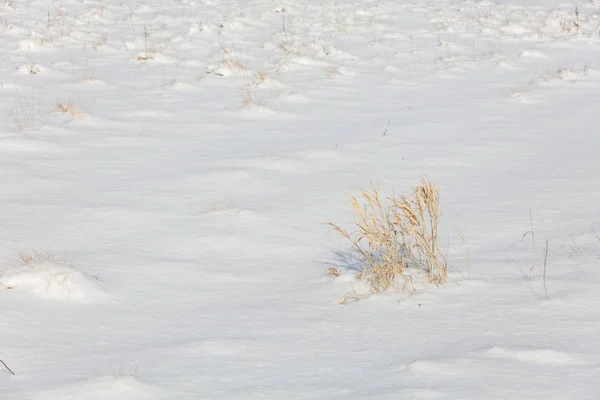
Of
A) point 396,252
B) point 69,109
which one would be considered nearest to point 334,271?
point 396,252

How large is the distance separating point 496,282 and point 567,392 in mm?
1126

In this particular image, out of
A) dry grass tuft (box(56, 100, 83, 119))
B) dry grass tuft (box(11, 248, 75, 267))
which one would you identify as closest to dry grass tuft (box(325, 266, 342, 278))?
dry grass tuft (box(11, 248, 75, 267))

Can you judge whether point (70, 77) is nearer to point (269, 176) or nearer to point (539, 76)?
point (269, 176)

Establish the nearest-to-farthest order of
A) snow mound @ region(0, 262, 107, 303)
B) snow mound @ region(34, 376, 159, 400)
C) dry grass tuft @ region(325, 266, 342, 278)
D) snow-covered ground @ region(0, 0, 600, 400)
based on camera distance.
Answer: snow mound @ region(34, 376, 159, 400) < snow-covered ground @ region(0, 0, 600, 400) < snow mound @ region(0, 262, 107, 303) < dry grass tuft @ region(325, 266, 342, 278)

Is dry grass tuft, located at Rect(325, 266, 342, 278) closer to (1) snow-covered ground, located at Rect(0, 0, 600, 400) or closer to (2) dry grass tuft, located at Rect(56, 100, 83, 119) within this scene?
(1) snow-covered ground, located at Rect(0, 0, 600, 400)

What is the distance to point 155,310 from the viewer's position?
11.6 feet

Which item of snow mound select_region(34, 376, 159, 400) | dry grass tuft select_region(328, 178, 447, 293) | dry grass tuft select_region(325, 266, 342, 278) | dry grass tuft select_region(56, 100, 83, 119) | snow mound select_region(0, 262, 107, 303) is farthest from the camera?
dry grass tuft select_region(56, 100, 83, 119)

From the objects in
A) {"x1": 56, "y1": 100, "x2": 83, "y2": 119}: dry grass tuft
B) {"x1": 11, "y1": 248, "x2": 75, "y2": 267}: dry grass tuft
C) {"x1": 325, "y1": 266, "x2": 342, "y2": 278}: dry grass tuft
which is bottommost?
{"x1": 325, "y1": 266, "x2": 342, "y2": 278}: dry grass tuft

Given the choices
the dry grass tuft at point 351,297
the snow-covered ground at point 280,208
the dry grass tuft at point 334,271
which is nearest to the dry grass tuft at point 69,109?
the snow-covered ground at point 280,208

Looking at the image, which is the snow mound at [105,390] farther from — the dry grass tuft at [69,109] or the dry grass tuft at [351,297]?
the dry grass tuft at [69,109]

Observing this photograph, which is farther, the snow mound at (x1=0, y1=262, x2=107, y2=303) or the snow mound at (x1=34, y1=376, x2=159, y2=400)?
the snow mound at (x1=0, y1=262, x2=107, y2=303)

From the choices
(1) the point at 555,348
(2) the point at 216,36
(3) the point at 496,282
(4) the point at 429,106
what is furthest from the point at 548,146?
(2) the point at 216,36

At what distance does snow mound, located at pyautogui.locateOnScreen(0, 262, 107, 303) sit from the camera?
11.8ft

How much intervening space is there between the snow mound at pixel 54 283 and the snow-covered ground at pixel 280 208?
0.01m
